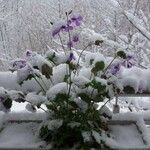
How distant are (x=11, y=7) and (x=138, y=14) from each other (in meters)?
4.40

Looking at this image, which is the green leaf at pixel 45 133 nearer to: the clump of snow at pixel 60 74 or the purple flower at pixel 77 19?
the clump of snow at pixel 60 74

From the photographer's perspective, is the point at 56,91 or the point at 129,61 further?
the point at 129,61

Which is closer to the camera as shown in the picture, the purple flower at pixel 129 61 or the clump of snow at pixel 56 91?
the clump of snow at pixel 56 91

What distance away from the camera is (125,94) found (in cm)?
222

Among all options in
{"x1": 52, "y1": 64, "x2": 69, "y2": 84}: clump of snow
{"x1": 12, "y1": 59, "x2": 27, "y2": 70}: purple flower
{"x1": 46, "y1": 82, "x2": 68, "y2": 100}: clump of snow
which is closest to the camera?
{"x1": 46, "y1": 82, "x2": 68, "y2": 100}: clump of snow

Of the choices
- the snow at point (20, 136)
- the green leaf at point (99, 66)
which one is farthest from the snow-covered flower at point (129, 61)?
the snow at point (20, 136)

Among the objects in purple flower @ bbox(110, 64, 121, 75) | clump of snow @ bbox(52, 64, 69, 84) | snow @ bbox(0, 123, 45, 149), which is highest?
purple flower @ bbox(110, 64, 121, 75)

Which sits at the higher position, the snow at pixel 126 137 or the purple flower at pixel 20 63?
the purple flower at pixel 20 63

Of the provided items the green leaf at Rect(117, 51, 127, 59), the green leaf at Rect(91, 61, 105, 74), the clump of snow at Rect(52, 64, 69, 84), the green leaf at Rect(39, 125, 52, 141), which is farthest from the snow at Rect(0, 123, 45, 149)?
the green leaf at Rect(117, 51, 127, 59)

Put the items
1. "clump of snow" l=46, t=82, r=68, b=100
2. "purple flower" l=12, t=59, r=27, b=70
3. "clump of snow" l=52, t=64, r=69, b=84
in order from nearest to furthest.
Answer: "clump of snow" l=46, t=82, r=68, b=100 → "purple flower" l=12, t=59, r=27, b=70 → "clump of snow" l=52, t=64, r=69, b=84

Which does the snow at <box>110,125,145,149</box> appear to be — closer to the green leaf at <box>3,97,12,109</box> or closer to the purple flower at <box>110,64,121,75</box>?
the purple flower at <box>110,64,121,75</box>

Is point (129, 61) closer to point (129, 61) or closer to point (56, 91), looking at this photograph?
point (129, 61)

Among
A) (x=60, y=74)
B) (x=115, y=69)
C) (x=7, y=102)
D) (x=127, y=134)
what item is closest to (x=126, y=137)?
(x=127, y=134)

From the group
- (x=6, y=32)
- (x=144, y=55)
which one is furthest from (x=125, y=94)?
(x=6, y=32)
